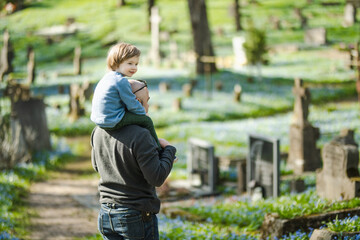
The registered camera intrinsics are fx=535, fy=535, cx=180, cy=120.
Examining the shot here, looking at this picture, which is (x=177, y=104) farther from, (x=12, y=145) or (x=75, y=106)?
(x=12, y=145)

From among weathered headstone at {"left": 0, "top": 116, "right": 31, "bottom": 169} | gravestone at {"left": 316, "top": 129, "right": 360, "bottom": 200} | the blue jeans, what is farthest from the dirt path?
the blue jeans

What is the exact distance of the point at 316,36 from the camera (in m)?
36.5

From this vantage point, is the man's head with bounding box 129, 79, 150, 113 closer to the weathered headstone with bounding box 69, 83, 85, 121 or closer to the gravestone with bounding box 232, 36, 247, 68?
the weathered headstone with bounding box 69, 83, 85, 121

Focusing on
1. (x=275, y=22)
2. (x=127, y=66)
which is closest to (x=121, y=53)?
(x=127, y=66)

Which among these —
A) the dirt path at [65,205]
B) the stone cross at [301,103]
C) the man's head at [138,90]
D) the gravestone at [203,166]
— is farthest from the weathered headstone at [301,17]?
the man's head at [138,90]

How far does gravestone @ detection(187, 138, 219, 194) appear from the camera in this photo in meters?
11.6

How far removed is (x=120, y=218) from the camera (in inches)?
161

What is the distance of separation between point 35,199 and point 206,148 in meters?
3.78

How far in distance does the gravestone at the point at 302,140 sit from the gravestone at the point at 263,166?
2298mm

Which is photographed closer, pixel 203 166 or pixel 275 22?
pixel 203 166

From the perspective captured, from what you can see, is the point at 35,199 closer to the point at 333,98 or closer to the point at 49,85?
the point at 333,98

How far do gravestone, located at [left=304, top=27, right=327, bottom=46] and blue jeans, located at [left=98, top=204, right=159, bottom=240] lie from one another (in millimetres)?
33818

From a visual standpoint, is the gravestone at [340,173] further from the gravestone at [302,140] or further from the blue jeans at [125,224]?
the gravestone at [302,140]

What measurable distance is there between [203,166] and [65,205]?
126 inches
